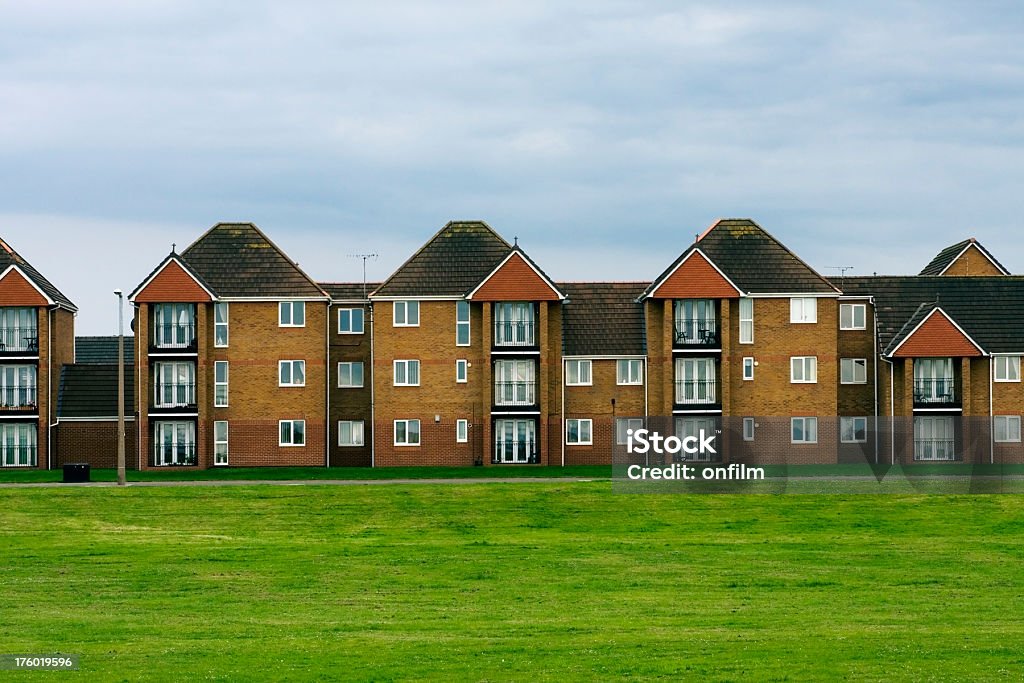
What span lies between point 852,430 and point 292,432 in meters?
26.4

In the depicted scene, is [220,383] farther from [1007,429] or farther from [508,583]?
[1007,429]

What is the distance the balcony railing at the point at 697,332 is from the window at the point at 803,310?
381 cm

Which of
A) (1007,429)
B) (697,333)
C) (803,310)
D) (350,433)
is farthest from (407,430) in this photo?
(1007,429)

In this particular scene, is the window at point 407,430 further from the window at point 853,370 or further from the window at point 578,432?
the window at point 853,370

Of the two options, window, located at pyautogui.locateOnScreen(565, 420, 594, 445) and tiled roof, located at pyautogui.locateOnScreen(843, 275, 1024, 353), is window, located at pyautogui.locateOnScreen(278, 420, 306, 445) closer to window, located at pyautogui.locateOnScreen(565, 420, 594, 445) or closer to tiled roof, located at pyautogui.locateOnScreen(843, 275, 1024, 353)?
window, located at pyautogui.locateOnScreen(565, 420, 594, 445)

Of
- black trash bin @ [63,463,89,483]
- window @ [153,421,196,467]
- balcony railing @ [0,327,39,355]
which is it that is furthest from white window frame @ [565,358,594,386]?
balcony railing @ [0,327,39,355]

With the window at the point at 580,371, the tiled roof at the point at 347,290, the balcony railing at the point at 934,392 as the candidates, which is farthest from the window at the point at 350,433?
the balcony railing at the point at 934,392

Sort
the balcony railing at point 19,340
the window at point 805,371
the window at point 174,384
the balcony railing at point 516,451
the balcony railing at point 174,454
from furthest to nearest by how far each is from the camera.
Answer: the window at point 805,371, the balcony railing at point 19,340, the balcony railing at point 516,451, the window at point 174,384, the balcony railing at point 174,454

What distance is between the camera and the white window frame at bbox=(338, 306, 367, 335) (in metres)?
69.8

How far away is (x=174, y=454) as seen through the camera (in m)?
67.7

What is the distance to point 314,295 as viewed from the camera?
225ft

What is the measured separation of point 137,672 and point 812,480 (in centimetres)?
3249

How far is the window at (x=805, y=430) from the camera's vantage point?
6419 centimetres

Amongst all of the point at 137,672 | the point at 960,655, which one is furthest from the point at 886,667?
the point at 137,672
